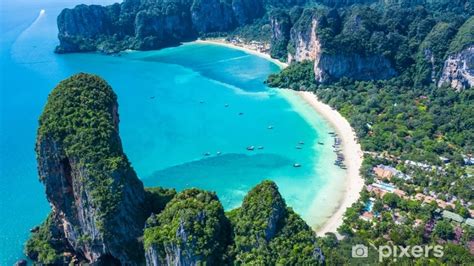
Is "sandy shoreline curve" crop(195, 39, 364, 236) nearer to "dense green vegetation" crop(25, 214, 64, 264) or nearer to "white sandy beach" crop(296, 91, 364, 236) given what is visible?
"white sandy beach" crop(296, 91, 364, 236)

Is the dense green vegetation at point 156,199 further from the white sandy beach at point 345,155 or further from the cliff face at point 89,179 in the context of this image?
the white sandy beach at point 345,155

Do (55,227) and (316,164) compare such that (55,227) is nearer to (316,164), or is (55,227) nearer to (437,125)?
(316,164)

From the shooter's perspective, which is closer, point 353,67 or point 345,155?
point 345,155

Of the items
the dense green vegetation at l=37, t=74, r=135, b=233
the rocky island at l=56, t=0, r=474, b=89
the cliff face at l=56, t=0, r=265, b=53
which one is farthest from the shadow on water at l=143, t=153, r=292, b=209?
the cliff face at l=56, t=0, r=265, b=53

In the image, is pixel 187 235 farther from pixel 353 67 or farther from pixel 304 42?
pixel 304 42

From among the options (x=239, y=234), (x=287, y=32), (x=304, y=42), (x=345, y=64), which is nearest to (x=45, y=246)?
(x=239, y=234)

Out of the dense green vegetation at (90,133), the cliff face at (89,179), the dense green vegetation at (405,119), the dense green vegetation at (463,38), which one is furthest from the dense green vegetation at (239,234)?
the dense green vegetation at (463,38)

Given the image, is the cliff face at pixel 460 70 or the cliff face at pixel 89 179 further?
the cliff face at pixel 460 70

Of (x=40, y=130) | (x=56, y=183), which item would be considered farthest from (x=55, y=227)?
(x=40, y=130)
